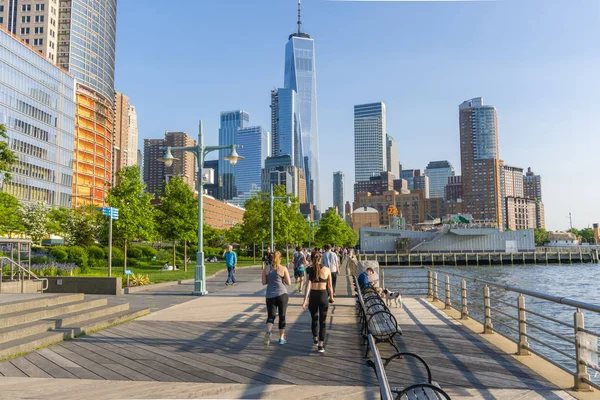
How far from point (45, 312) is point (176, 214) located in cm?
2923

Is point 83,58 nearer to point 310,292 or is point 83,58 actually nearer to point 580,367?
point 310,292

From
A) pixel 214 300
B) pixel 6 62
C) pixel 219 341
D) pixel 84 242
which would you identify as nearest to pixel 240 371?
pixel 219 341

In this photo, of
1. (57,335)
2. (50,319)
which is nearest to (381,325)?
(57,335)

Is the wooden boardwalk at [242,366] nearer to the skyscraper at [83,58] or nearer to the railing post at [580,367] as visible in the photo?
the railing post at [580,367]

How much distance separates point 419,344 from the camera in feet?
32.9

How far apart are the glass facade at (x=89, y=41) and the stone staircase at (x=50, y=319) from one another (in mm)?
122567

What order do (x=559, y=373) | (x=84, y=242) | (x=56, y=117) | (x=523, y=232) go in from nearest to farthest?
(x=559, y=373)
(x=84, y=242)
(x=56, y=117)
(x=523, y=232)

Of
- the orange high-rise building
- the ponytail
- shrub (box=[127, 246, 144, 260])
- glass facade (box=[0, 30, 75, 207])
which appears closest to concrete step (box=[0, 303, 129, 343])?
the ponytail

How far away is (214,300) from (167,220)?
2262cm

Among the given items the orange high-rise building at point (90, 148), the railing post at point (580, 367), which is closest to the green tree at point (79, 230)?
the railing post at point (580, 367)

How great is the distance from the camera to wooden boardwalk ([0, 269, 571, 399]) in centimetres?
677

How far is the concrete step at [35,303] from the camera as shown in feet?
36.3

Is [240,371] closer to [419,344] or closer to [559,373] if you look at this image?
[419,344]

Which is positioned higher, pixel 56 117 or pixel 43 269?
pixel 56 117
